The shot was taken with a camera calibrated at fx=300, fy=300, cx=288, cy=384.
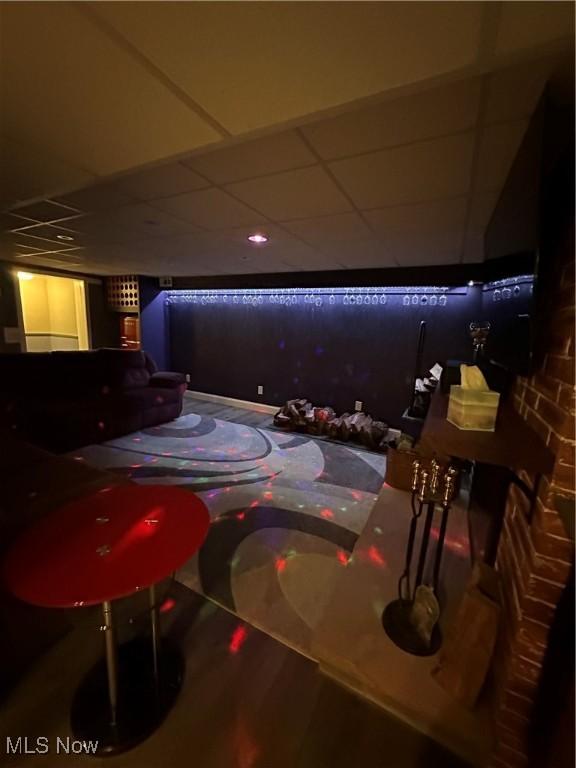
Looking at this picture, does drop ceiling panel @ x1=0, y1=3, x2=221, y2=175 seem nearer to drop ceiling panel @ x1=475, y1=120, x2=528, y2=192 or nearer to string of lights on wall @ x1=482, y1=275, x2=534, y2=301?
drop ceiling panel @ x1=475, y1=120, x2=528, y2=192

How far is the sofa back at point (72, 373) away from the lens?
331 centimetres

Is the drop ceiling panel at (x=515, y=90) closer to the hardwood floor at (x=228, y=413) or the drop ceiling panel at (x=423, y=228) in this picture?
the drop ceiling panel at (x=423, y=228)

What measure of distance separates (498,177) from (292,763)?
234cm

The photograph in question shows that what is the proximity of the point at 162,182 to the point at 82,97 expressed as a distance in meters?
0.59

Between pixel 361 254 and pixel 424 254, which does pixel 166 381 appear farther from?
pixel 424 254

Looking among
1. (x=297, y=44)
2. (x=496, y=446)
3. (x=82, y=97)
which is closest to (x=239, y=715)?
(x=496, y=446)

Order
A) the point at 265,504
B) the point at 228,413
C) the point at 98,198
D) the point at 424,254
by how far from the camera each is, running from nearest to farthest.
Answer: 1. the point at 98,198
2. the point at 265,504
3. the point at 424,254
4. the point at 228,413

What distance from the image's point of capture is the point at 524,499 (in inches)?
41.5

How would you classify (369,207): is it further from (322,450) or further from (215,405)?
(215,405)

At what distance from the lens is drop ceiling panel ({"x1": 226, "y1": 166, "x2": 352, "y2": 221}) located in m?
1.40

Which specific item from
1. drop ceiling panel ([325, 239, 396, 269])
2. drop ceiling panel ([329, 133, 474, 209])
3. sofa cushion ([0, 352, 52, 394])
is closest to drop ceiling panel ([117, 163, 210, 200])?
drop ceiling panel ([329, 133, 474, 209])

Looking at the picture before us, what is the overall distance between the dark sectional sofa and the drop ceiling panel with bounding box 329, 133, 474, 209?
3430 mm

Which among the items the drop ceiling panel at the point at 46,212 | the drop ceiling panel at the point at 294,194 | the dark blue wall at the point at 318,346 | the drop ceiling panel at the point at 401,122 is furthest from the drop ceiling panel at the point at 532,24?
the dark blue wall at the point at 318,346

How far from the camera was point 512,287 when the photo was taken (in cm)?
113
